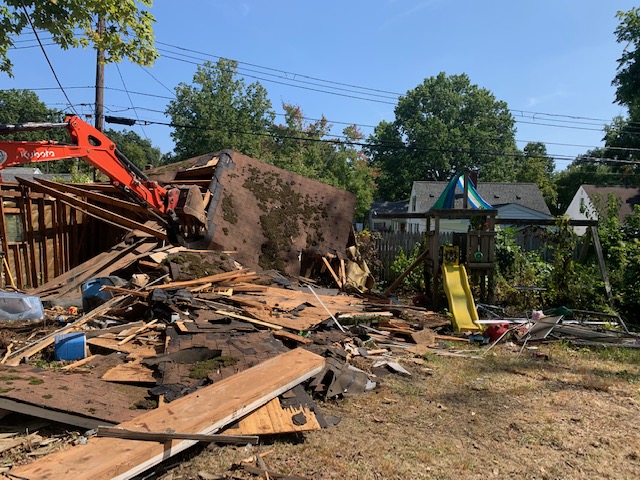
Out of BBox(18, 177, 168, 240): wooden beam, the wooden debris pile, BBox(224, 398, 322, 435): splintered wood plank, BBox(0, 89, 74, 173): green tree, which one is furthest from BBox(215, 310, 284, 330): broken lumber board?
BBox(0, 89, 74, 173): green tree

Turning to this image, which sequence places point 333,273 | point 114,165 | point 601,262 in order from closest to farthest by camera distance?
point 114,165
point 601,262
point 333,273

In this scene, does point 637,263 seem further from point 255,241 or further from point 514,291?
point 255,241

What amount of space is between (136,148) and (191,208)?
216 feet

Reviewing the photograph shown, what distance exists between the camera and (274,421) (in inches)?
147

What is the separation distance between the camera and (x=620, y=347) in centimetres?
700

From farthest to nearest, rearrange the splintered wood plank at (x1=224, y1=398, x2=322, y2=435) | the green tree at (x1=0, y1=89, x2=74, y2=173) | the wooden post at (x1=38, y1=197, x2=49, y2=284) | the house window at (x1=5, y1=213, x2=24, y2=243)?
the green tree at (x1=0, y1=89, x2=74, y2=173)
the wooden post at (x1=38, y1=197, x2=49, y2=284)
the house window at (x1=5, y1=213, x2=24, y2=243)
the splintered wood plank at (x1=224, y1=398, x2=322, y2=435)

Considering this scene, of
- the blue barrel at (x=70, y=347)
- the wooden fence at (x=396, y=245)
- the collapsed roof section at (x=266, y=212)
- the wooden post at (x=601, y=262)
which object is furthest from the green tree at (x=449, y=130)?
the blue barrel at (x=70, y=347)

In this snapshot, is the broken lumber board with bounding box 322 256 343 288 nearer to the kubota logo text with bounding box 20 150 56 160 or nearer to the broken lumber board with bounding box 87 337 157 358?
the broken lumber board with bounding box 87 337 157 358

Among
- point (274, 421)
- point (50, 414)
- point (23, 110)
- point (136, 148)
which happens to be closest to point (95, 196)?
point (50, 414)

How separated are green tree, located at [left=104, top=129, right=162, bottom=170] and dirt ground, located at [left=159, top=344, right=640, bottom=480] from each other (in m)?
67.7

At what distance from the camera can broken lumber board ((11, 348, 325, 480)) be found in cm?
280

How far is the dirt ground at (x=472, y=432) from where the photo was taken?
3.34 m

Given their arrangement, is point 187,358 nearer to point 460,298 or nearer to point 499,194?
point 460,298

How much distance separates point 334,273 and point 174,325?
5.93 metres
